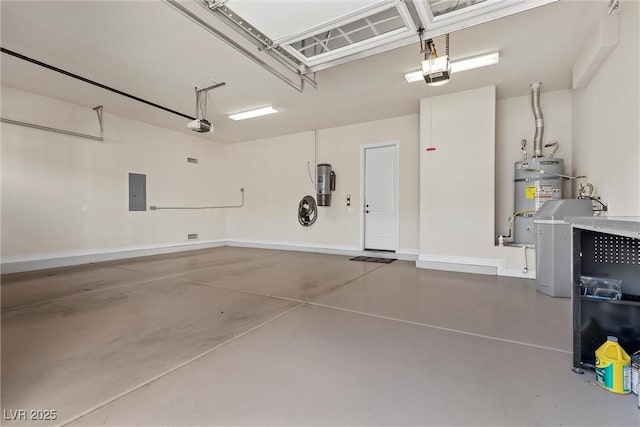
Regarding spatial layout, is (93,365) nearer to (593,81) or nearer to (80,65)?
(80,65)

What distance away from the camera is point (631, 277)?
5.75ft

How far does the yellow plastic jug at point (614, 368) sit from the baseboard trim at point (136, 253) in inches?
158

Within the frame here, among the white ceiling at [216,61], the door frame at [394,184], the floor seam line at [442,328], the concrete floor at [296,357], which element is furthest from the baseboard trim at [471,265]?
the white ceiling at [216,61]

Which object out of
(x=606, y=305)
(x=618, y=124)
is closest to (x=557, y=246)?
(x=618, y=124)

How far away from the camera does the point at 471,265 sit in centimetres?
443

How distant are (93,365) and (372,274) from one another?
Answer: 348cm

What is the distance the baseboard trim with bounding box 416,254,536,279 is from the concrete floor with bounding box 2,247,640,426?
1.59ft

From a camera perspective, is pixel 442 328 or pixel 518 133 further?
pixel 518 133

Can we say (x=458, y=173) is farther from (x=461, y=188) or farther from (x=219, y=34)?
(x=219, y=34)

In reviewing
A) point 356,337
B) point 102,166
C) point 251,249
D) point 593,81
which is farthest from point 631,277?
point 102,166

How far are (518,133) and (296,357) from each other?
16.6ft

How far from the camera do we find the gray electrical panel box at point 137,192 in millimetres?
6055

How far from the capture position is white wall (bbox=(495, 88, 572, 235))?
4.40 m

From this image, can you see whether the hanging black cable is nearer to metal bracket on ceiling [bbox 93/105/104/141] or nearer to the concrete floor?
metal bracket on ceiling [bbox 93/105/104/141]
